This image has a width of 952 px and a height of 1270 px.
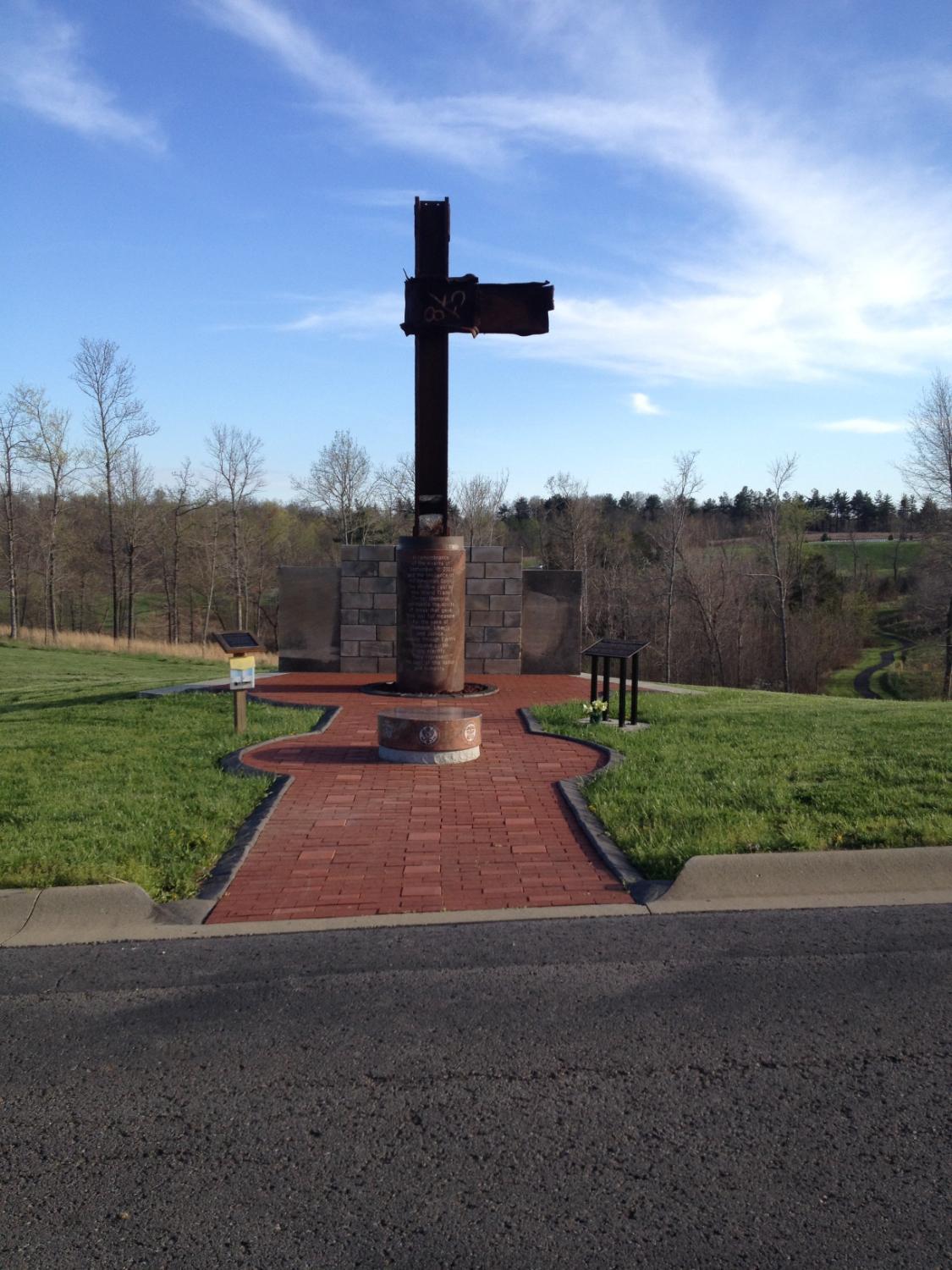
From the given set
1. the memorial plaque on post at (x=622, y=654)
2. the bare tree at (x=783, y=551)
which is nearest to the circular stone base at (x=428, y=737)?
the memorial plaque on post at (x=622, y=654)

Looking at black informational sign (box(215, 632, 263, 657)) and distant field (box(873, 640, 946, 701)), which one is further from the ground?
black informational sign (box(215, 632, 263, 657))

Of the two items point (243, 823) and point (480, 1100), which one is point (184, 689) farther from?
point (480, 1100)

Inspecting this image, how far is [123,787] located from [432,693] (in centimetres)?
531

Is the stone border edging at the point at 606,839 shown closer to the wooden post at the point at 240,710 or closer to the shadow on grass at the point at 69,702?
the wooden post at the point at 240,710

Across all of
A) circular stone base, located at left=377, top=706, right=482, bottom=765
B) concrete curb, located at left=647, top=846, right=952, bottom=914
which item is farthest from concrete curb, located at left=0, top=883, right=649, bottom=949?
circular stone base, located at left=377, top=706, right=482, bottom=765

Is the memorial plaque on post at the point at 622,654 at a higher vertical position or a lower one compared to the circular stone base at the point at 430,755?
higher

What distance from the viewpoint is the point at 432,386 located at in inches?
502

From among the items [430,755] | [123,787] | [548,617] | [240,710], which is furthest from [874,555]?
[123,787]

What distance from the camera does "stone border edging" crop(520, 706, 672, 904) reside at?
5.55 metres

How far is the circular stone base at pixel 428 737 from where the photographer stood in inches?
340

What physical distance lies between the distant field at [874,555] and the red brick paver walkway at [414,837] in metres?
76.9

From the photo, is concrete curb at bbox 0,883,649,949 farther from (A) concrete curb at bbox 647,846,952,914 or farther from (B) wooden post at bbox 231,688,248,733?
(B) wooden post at bbox 231,688,248,733

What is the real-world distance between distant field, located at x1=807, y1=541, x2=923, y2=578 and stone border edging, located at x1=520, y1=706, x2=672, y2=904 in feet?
252

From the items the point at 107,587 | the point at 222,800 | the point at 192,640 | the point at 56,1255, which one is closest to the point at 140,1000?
the point at 56,1255
